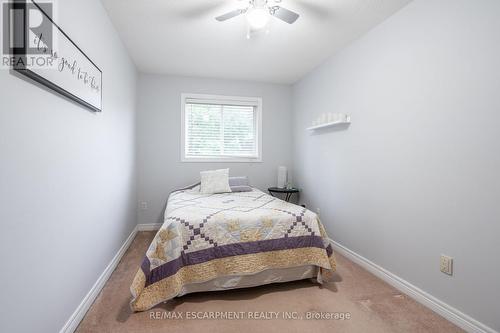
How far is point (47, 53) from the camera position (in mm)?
1213

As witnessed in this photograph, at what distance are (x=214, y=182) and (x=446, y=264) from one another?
8.57 feet

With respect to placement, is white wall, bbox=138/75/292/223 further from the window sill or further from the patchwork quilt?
the patchwork quilt

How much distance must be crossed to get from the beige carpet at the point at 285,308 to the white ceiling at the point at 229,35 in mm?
2420

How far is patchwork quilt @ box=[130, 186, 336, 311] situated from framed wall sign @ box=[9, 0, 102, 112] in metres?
1.15

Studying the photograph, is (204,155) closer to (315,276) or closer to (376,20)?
(315,276)

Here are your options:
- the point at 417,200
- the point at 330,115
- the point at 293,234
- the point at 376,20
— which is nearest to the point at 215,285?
the point at 293,234

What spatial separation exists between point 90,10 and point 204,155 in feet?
7.86

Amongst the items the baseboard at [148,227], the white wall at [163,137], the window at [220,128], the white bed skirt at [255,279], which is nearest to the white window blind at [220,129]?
the window at [220,128]

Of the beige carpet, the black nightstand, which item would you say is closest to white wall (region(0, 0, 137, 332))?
the beige carpet

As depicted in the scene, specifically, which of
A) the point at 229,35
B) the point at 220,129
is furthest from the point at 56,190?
the point at 220,129

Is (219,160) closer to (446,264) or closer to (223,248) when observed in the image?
(223,248)

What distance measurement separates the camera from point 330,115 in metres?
2.95

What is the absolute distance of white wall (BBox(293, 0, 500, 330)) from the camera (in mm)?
1486

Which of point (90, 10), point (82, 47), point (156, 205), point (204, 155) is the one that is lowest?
point (156, 205)
